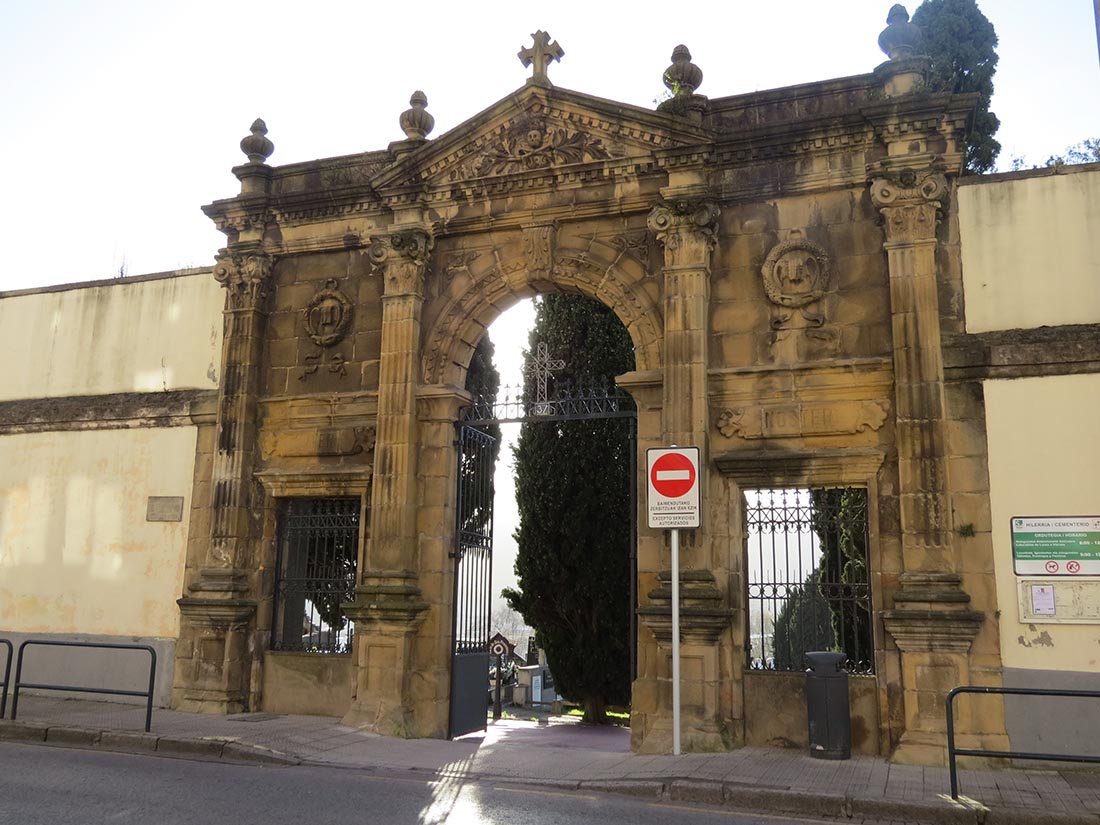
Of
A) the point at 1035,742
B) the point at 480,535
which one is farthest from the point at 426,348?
the point at 1035,742

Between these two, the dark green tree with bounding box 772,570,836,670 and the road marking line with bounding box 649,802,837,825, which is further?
the dark green tree with bounding box 772,570,836,670

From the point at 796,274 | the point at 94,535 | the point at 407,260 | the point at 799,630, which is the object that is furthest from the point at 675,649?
the point at 94,535

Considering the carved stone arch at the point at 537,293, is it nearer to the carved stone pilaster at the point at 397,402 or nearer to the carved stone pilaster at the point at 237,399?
the carved stone pilaster at the point at 397,402

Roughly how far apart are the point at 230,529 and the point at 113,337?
3872 millimetres

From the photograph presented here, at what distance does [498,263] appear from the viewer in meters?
12.1

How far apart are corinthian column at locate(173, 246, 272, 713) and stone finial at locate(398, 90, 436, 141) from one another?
102 inches

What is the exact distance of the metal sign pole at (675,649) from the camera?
372 inches

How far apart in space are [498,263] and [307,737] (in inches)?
234

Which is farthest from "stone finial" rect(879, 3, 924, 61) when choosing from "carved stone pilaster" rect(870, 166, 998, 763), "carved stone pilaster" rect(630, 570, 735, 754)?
"carved stone pilaster" rect(630, 570, 735, 754)

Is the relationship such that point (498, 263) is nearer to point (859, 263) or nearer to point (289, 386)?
point (289, 386)

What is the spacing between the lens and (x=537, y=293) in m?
12.3

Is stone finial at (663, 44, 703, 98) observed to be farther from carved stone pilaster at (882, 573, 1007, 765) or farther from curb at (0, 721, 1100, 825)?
curb at (0, 721, 1100, 825)

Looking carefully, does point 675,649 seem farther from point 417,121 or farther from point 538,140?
point 417,121

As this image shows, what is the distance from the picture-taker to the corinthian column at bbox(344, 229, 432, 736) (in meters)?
11.2
